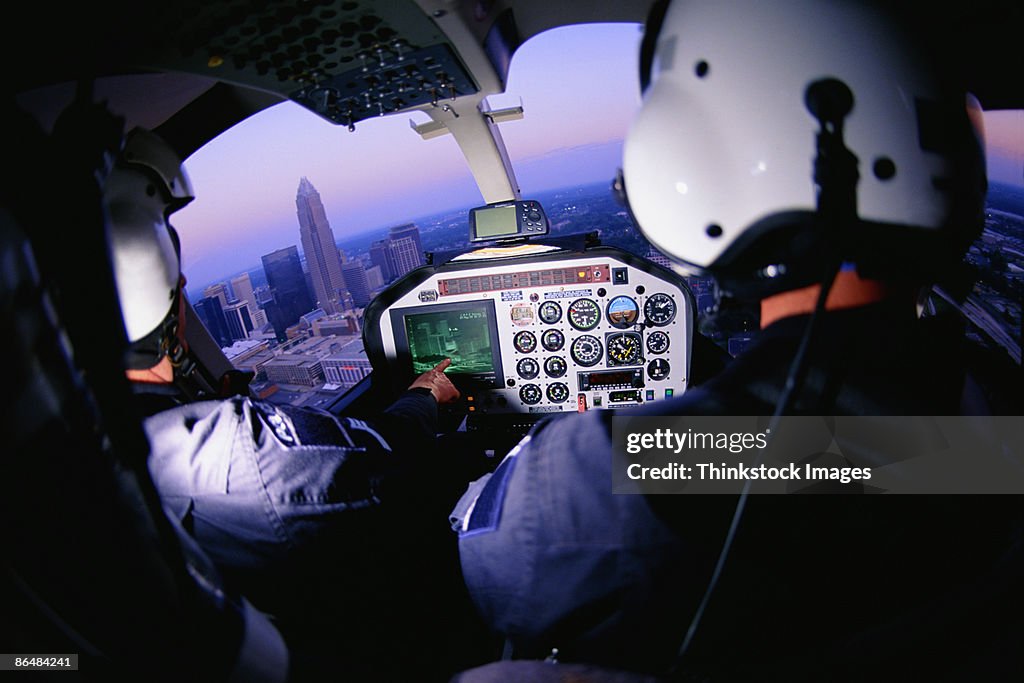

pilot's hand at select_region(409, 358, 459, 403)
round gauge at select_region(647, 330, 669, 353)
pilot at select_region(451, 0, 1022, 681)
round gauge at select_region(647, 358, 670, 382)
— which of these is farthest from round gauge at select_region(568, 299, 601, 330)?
pilot at select_region(451, 0, 1022, 681)

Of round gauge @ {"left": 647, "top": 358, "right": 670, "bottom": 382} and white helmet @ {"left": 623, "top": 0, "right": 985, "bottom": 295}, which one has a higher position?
white helmet @ {"left": 623, "top": 0, "right": 985, "bottom": 295}

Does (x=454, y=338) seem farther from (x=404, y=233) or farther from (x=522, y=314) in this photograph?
(x=404, y=233)

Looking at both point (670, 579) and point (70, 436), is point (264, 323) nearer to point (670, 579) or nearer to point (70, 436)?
point (70, 436)

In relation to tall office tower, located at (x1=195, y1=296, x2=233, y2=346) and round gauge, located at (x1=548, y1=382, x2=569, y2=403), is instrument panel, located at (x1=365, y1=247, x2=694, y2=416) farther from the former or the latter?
tall office tower, located at (x1=195, y1=296, x2=233, y2=346)

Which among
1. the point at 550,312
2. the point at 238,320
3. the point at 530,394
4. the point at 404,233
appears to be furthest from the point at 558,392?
the point at 404,233

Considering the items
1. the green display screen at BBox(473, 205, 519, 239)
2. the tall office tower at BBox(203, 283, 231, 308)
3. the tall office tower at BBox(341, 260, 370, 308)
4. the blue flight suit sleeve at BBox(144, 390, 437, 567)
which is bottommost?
the blue flight suit sleeve at BBox(144, 390, 437, 567)

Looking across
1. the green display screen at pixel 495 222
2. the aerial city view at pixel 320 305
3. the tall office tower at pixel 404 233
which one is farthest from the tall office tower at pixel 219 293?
the green display screen at pixel 495 222

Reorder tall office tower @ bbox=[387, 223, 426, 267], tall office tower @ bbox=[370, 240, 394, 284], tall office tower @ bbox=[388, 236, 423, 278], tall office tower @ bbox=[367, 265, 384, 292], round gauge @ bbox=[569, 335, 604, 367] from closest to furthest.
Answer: round gauge @ bbox=[569, 335, 604, 367], tall office tower @ bbox=[367, 265, 384, 292], tall office tower @ bbox=[388, 236, 423, 278], tall office tower @ bbox=[370, 240, 394, 284], tall office tower @ bbox=[387, 223, 426, 267]
